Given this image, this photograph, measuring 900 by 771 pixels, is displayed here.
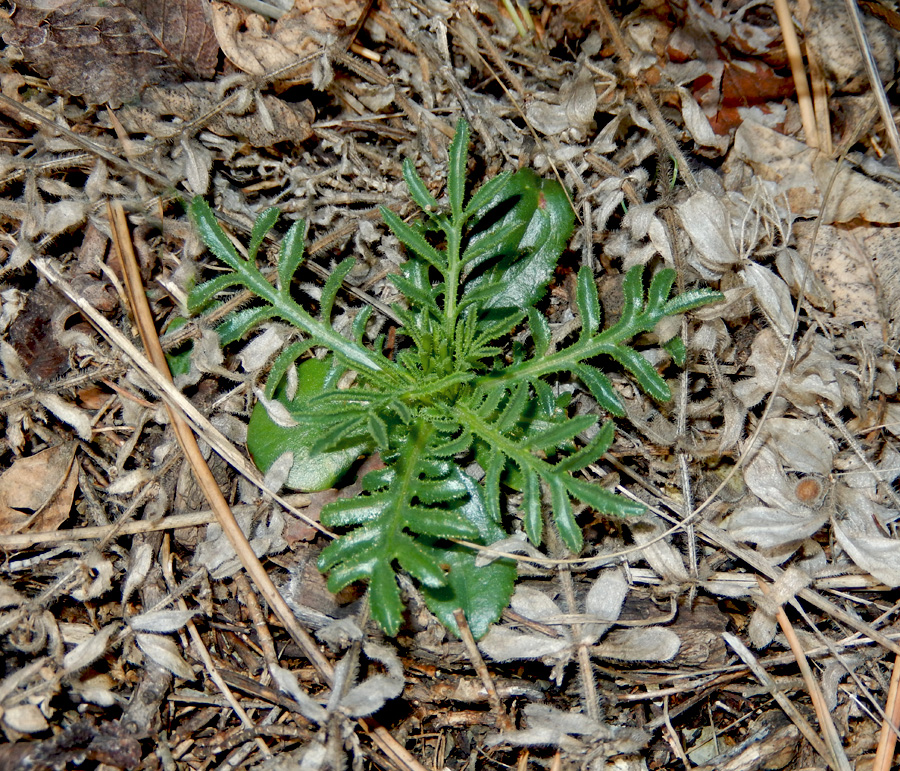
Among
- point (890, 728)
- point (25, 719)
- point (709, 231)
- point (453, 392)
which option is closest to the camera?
point (25, 719)

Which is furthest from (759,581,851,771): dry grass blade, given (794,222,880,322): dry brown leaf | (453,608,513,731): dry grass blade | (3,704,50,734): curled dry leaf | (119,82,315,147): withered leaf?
(119,82,315,147): withered leaf

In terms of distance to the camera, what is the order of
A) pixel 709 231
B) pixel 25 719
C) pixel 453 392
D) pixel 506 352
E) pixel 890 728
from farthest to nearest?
pixel 506 352
pixel 709 231
pixel 453 392
pixel 890 728
pixel 25 719

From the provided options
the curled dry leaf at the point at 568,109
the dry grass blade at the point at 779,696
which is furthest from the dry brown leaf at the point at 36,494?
the dry grass blade at the point at 779,696

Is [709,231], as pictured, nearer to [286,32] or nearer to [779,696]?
[779,696]

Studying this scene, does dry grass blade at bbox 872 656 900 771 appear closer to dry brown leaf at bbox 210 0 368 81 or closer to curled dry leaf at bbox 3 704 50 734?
curled dry leaf at bbox 3 704 50 734

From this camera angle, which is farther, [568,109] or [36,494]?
[568,109]

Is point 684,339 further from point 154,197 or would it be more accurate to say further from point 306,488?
point 154,197

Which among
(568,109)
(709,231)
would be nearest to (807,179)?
(709,231)

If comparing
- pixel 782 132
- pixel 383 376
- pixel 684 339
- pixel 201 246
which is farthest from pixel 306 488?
pixel 782 132
